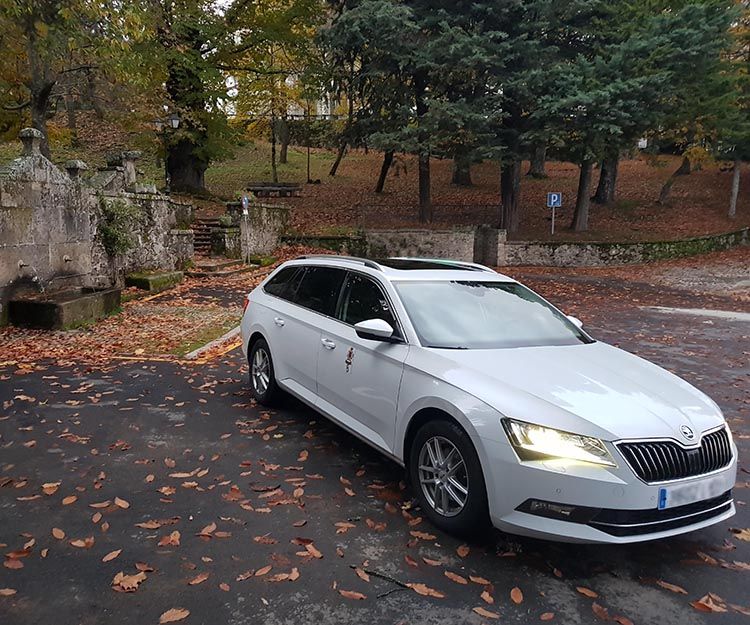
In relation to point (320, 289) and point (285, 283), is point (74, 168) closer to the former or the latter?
point (285, 283)

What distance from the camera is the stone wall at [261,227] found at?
2034cm

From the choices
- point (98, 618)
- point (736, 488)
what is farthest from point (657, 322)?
point (98, 618)

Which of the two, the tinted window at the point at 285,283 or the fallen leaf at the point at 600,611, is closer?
the fallen leaf at the point at 600,611

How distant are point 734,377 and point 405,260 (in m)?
4.88

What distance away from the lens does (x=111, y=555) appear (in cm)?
336

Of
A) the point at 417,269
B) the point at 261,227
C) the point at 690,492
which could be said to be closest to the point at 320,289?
the point at 417,269

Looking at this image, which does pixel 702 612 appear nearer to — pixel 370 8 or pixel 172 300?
pixel 172 300

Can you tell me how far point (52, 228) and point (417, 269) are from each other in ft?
29.0

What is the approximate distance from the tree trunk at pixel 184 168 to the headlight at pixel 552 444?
24.9m

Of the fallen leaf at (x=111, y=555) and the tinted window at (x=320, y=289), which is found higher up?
the tinted window at (x=320, y=289)

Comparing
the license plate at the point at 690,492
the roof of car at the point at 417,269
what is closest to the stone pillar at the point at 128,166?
the roof of car at the point at 417,269

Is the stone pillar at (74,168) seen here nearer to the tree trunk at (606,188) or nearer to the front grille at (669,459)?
the front grille at (669,459)

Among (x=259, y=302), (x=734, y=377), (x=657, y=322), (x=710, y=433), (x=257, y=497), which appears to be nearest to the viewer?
(x=710, y=433)

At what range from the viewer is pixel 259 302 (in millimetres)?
6277
